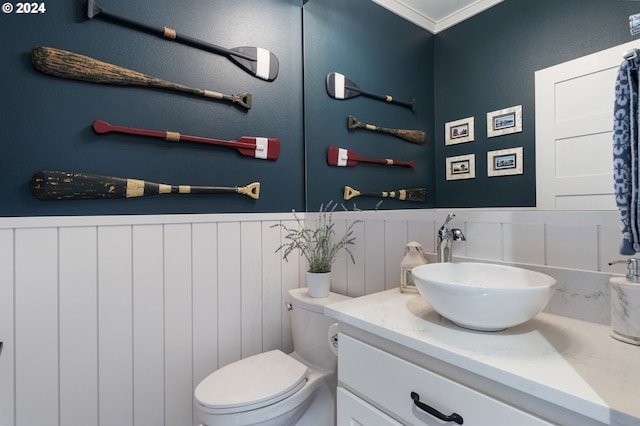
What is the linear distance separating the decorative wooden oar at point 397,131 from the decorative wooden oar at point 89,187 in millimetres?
869

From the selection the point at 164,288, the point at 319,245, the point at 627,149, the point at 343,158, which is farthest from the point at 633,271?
the point at 164,288

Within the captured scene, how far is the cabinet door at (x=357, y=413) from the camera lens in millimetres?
725

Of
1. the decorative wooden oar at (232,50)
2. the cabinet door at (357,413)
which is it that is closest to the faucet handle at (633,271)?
the cabinet door at (357,413)

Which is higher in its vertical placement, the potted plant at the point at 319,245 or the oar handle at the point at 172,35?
the oar handle at the point at 172,35

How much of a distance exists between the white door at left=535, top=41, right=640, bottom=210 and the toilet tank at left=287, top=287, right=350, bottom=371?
2.96 feet

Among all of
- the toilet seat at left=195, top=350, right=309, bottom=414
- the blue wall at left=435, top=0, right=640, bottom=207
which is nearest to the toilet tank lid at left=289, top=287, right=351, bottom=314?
the toilet seat at left=195, top=350, right=309, bottom=414

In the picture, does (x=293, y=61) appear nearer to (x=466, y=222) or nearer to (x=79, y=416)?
(x=466, y=222)

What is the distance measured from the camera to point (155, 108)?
1.31 metres

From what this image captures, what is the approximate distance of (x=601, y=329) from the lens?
2.40 ft

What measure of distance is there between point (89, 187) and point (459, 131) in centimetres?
145

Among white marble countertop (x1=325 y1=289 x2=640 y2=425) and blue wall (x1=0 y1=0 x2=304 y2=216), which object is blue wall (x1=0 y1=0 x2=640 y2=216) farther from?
white marble countertop (x1=325 y1=289 x2=640 y2=425)

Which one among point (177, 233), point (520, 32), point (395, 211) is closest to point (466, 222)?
point (395, 211)

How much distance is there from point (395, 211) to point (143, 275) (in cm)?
111

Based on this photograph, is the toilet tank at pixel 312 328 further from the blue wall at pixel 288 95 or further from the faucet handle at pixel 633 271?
the faucet handle at pixel 633 271
